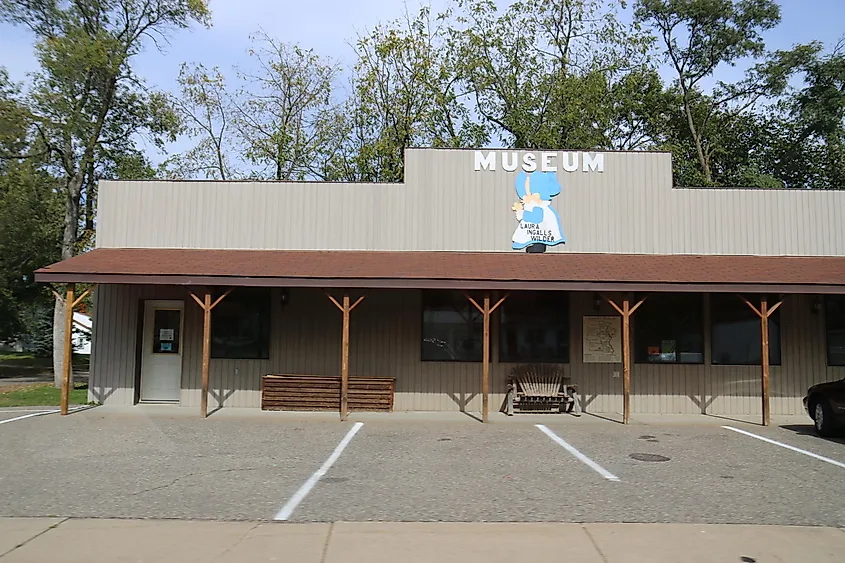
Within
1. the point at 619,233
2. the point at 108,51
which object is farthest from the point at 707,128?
the point at 108,51

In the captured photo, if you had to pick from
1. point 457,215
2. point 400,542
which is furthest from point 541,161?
point 400,542

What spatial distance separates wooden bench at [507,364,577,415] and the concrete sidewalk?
810 cm

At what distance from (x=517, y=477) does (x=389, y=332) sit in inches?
279

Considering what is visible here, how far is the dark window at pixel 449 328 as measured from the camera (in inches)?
604

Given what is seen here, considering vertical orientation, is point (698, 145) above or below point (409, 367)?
above

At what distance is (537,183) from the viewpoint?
15836mm

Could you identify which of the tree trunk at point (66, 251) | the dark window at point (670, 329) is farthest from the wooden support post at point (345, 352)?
the tree trunk at point (66, 251)

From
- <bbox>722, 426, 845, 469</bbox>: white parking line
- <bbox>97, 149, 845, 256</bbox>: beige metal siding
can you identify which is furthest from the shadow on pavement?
<bbox>97, 149, 845, 256</bbox>: beige metal siding

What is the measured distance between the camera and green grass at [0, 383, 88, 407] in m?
16.6

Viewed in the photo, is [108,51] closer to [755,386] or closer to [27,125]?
[27,125]

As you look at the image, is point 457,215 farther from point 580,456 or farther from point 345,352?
point 580,456

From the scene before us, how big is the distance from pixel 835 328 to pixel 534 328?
21.3ft

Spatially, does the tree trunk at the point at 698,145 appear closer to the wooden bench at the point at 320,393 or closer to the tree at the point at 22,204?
the wooden bench at the point at 320,393

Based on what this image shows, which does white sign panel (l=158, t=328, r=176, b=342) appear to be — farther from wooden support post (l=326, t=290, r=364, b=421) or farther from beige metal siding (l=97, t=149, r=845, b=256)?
wooden support post (l=326, t=290, r=364, b=421)
